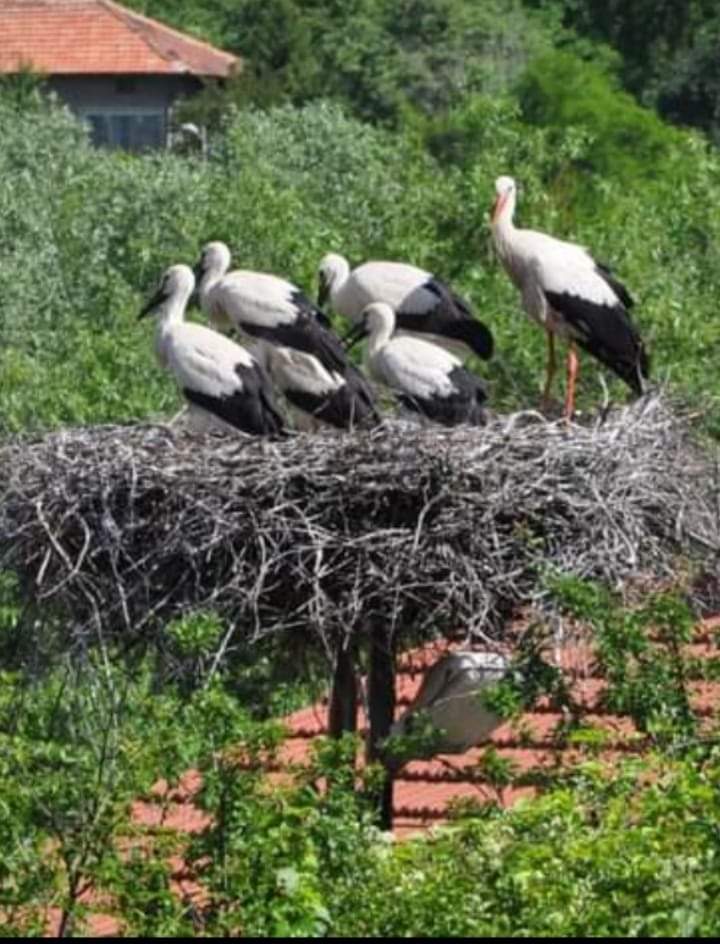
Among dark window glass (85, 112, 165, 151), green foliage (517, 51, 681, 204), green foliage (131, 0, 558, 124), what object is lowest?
dark window glass (85, 112, 165, 151)

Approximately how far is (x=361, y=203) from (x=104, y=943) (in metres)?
19.0

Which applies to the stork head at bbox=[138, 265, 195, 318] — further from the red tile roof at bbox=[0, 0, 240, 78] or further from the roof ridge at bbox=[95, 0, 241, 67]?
the red tile roof at bbox=[0, 0, 240, 78]

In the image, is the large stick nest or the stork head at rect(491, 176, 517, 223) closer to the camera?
the large stick nest

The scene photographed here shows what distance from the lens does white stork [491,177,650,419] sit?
48.8 ft

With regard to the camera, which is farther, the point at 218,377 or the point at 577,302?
the point at 577,302

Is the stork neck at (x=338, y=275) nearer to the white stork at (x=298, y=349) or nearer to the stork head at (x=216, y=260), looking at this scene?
the stork head at (x=216, y=260)

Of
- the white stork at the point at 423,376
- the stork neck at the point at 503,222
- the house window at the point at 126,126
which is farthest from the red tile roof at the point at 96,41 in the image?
the white stork at the point at 423,376

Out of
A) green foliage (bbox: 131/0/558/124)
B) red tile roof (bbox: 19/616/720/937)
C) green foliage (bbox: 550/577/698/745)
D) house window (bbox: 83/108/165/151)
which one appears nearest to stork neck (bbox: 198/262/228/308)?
red tile roof (bbox: 19/616/720/937)

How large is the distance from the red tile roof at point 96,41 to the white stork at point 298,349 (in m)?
45.8

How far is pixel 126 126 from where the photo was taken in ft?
206

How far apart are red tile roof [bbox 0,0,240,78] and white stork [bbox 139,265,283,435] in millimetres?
45857

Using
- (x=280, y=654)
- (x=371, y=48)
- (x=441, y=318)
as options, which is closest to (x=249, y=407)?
(x=280, y=654)

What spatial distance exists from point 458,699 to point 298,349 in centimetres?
150

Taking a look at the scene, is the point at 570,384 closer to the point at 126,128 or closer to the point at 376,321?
the point at 376,321
